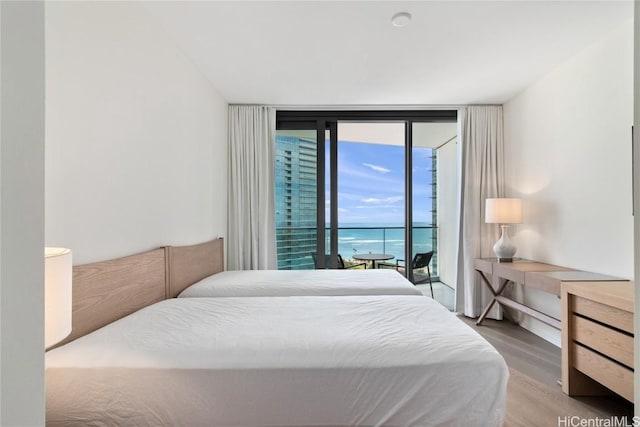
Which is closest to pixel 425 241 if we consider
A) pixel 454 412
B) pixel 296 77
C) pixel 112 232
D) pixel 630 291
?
pixel 630 291

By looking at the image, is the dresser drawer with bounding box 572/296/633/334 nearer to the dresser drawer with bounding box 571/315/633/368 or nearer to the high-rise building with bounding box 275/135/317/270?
the dresser drawer with bounding box 571/315/633/368

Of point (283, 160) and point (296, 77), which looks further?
point (283, 160)

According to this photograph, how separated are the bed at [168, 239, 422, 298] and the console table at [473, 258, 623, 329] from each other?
42.9 inches

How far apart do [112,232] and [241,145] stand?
218 cm

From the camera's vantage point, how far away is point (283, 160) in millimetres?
3832

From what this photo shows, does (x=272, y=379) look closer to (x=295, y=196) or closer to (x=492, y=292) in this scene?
(x=295, y=196)

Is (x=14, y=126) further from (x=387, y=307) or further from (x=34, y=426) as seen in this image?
(x=387, y=307)

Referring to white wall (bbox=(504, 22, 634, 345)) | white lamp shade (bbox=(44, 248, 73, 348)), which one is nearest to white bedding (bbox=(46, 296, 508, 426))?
white lamp shade (bbox=(44, 248, 73, 348))

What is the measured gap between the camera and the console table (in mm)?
2320

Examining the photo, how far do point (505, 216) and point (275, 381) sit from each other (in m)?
2.94

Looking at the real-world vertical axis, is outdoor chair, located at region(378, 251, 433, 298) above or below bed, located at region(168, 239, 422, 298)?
below

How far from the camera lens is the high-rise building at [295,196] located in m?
3.83

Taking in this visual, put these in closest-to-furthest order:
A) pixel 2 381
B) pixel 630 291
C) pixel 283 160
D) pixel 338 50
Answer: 1. pixel 2 381
2. pixel 630 291
3. pixel 338 50
4. pixel 283 160

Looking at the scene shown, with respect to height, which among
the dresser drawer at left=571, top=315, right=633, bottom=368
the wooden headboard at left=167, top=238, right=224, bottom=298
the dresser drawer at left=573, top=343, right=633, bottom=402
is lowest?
the dresser drawer at left=573, top=343, right=633, bottom=402
